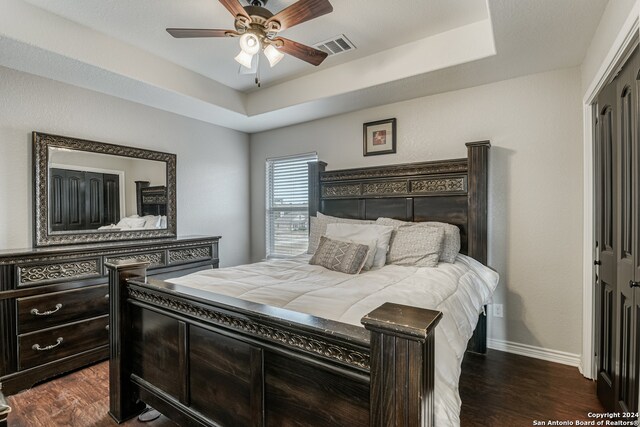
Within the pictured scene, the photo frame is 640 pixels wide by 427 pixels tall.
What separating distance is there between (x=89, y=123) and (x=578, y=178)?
4.33 metres

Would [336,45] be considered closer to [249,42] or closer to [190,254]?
[249,42]

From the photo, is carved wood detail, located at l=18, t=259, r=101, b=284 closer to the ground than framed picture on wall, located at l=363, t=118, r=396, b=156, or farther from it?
closer to the ground

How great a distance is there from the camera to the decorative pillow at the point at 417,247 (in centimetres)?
250

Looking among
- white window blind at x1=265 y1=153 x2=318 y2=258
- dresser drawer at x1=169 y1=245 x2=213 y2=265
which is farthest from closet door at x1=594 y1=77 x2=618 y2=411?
dresser drawer at x1=169 y1=245 x2=213 y2=265

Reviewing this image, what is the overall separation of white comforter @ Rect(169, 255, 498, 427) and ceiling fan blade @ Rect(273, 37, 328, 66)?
1.55 m

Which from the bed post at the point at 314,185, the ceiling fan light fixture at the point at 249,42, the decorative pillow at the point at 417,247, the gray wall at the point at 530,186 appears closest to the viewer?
the ceiling fan light fixture at the point at 249,42

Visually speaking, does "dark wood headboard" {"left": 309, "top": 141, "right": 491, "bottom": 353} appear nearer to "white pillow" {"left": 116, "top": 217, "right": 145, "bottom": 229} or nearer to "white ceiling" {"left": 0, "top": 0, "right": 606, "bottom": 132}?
"white ceiling" {"left": 0, "top": 0, "right": 606, "bottom": 132}

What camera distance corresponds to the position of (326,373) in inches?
43.1

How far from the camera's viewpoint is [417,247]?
257 cm

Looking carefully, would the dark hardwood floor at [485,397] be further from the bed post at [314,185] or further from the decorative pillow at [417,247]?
the bed post at [314,185]

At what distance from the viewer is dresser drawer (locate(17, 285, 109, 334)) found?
2.33 m

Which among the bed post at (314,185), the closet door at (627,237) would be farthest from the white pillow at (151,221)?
the closet door at (627,237)

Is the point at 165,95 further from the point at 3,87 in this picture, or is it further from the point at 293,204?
the point at 293,204

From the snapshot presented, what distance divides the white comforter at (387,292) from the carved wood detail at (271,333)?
0.72ft
